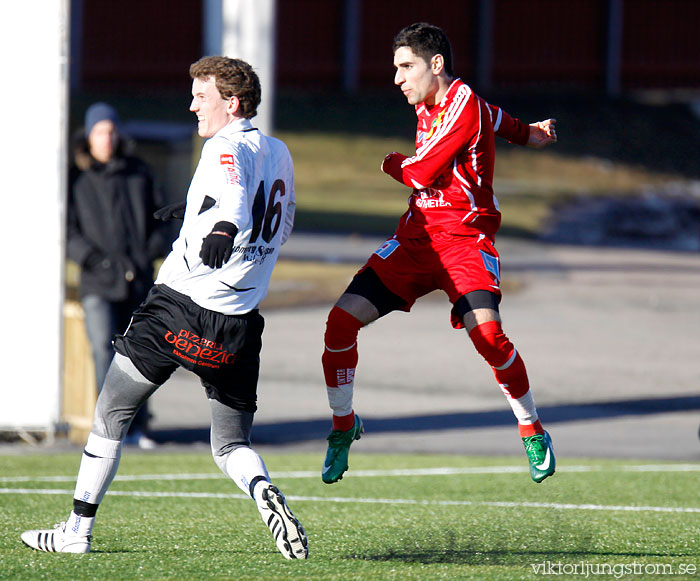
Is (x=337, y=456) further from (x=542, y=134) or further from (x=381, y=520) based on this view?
(x=542, y=134)

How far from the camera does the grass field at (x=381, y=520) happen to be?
17.9 ft

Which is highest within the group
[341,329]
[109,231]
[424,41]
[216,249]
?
[424,41]

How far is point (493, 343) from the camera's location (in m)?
5.97

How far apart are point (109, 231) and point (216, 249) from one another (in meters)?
4.59

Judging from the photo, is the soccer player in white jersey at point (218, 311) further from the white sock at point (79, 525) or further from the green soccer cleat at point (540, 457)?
the green soccer cleat at point (540, 457)

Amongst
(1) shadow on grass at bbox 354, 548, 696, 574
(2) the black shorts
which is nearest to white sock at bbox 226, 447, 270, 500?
(2) the black shorts

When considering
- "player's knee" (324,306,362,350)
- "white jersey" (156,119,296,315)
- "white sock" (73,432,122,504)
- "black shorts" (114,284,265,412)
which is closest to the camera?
"white jersey" (156,119,296,315)

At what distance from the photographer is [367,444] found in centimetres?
1011

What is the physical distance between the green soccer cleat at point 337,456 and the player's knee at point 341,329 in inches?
18.3

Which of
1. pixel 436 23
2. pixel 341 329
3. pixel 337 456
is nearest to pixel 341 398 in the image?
pixel 337 456

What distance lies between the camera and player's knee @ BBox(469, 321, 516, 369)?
595cm

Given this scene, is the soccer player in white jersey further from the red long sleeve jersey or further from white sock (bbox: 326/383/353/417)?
white sock (bbox: 326/383/353/417)

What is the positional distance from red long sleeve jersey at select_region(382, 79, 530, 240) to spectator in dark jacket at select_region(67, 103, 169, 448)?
356cm

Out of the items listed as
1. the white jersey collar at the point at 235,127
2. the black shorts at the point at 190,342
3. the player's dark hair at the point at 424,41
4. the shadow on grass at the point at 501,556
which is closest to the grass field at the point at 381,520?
the shadow on grass at the point at 501,556
